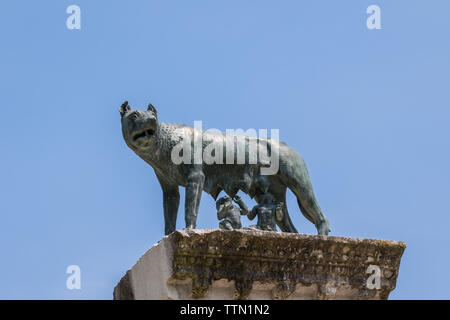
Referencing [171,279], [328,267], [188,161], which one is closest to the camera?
[171,279]

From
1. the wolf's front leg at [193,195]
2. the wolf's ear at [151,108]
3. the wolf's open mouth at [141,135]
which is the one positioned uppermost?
the wolf's ear at [151,108]

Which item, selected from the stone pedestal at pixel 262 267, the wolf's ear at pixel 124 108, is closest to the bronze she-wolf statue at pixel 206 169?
the wolf's ear at pixel 124 108

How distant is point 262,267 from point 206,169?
2097mm

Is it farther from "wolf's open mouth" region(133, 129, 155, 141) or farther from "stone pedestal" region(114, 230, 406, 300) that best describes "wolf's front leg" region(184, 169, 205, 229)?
"stone pedestal" region(114, 230, 406, 300)

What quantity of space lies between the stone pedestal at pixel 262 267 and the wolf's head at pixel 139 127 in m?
1.76

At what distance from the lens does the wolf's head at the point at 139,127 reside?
11773 mm

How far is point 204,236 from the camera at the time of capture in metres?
10.2

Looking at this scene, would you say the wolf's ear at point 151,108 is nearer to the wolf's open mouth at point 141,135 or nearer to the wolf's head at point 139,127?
the wolf's head at point 139,127

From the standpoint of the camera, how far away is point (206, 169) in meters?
12.1

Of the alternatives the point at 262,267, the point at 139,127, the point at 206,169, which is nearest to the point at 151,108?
the point at 139,127
